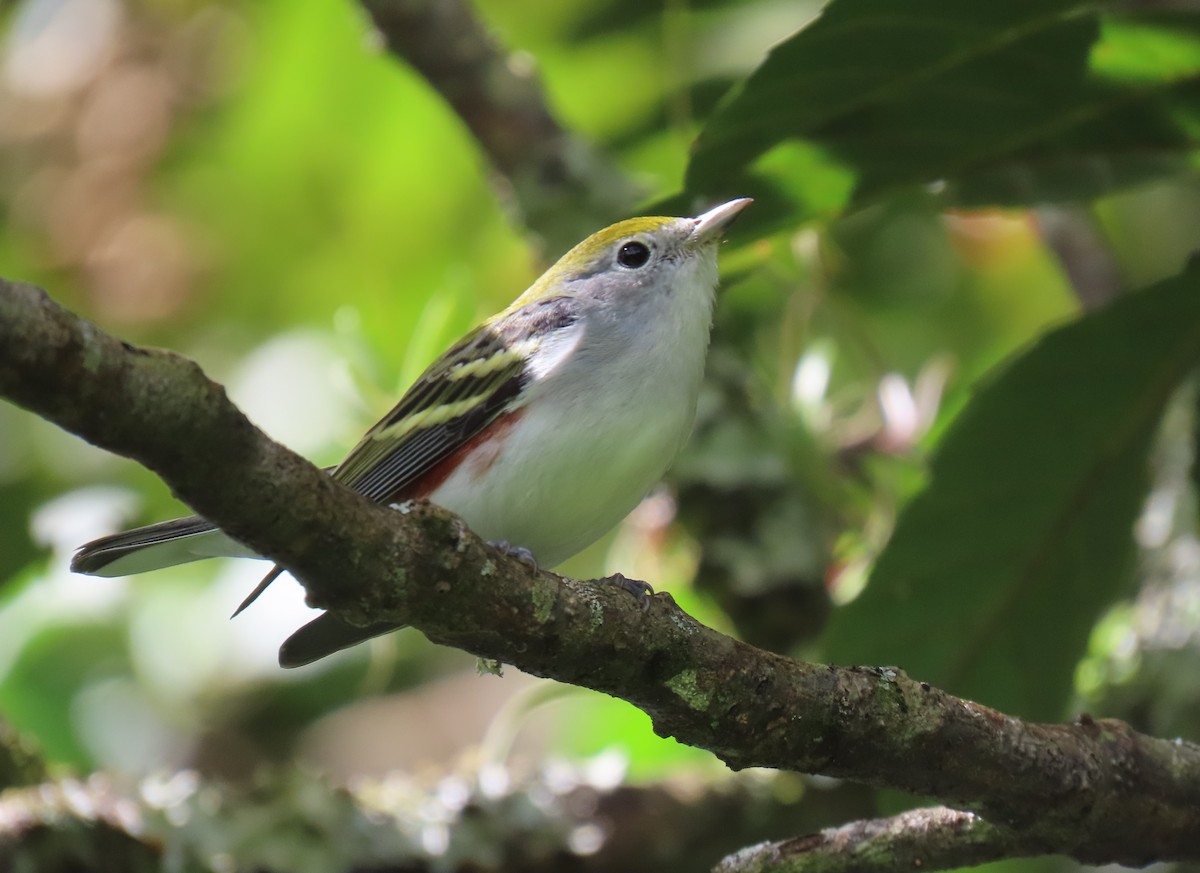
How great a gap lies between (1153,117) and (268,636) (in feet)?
9.73

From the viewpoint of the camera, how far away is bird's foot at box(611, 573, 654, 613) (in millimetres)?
2049

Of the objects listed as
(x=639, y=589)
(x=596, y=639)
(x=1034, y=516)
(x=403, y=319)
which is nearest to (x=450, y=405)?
(x=639, y=589)

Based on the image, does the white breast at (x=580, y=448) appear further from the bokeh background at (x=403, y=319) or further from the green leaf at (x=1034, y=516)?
the green leaf at (x=1034, y=516)

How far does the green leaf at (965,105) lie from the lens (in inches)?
112

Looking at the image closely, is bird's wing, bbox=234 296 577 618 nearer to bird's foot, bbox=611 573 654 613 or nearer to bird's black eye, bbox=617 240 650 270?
bird's black eye, bbox=617 240 650 270

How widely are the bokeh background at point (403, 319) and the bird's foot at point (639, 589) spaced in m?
1.06

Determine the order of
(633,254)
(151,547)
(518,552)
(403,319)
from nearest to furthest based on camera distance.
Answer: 1. (518,552)
2. (151,547)
3. (633,254)
4. (403,319)

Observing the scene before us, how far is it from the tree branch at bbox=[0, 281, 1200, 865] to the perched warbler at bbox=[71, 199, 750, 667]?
76cm

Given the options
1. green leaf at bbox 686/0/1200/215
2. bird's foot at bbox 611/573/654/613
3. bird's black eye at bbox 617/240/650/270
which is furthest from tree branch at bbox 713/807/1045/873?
bird's black eye at bbox 617/240/650/270

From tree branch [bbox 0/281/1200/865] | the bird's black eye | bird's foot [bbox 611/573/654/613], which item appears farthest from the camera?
the bird's black eye

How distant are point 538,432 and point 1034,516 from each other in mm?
1311

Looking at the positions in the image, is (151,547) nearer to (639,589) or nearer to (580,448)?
(580,448)

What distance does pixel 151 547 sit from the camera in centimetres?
271

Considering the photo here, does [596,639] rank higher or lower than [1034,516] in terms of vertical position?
higher
